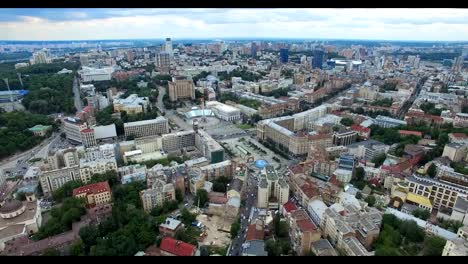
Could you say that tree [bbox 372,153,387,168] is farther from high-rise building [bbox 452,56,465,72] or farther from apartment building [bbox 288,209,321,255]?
high-rise building [bbox 452,56,465,72]

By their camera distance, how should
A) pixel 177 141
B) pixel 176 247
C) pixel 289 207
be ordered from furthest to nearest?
1. pixel 177 141
2. pixel 289 207
3. pixel 176 247

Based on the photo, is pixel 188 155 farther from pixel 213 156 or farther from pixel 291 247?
pixel 291 247

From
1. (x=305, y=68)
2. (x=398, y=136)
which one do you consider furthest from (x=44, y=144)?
(x=305, y=68)

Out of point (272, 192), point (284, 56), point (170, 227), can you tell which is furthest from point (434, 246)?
point (284, 56)

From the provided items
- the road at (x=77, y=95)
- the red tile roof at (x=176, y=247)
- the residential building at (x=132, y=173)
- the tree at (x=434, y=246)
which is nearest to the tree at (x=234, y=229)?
the red tile roof at (x=176, y=247)

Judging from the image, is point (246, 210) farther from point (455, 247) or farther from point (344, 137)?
point (344, 137)

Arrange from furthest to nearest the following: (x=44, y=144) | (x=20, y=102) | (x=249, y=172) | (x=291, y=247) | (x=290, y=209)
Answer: (x=20, y=102) → (x=44, y=144) → (x=249, y=172) → (x=290, y=209) → (x=291, y=247)

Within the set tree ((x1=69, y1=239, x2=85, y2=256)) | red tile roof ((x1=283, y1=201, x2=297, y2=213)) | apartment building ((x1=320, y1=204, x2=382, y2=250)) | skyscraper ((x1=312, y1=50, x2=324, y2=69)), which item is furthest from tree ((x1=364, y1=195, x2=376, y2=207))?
skyscraper ((x1=312, y1=50, x2=324, y2=69))
